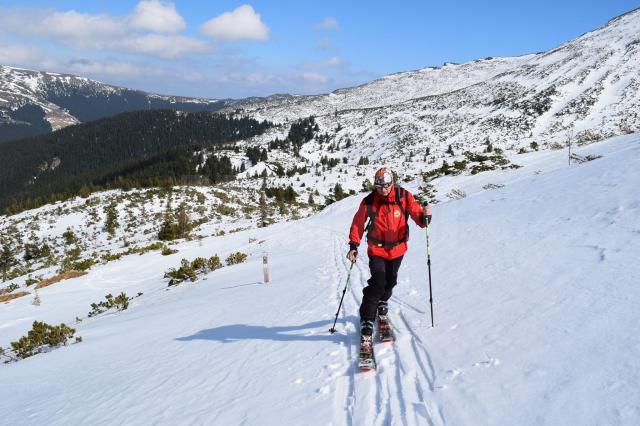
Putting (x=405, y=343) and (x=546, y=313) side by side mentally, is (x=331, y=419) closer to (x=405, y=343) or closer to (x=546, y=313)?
(x=405, y=343)

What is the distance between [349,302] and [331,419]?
13.1ft

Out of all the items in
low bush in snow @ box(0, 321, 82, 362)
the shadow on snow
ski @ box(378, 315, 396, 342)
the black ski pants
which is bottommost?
low bush in snow @ box(0, 321, 82, 362)

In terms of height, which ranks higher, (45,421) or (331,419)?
(331,419)

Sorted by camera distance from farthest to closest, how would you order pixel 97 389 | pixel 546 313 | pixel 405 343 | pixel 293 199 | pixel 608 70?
pixel 608 70 → pixel 293 199 → pixel 97 389 → pixel 405 343 → pixel 546 313

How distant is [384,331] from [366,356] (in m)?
0.88

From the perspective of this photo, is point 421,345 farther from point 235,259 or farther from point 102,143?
point 102,143

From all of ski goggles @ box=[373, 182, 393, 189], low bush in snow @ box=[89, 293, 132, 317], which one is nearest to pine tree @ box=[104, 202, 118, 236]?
low bush in snow @ box=[89, 293, 132, 317]

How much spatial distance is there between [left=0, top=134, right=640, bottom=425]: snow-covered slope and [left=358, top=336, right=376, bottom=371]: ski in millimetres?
152

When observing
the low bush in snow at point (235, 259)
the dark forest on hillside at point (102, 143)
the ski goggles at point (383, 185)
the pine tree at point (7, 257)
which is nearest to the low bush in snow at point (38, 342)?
the ski goggles at point (383, 185)

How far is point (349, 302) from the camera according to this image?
7805 millimetres

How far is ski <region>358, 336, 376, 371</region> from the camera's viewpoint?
4.69 meters

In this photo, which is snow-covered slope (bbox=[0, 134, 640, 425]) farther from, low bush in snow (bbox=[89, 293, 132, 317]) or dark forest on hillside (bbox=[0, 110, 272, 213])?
dark forest on hillside (bbox=[0, 110, 272, 213])

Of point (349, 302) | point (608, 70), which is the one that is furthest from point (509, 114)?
point (349, 302)

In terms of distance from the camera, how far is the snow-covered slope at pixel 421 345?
3662 millimetres
